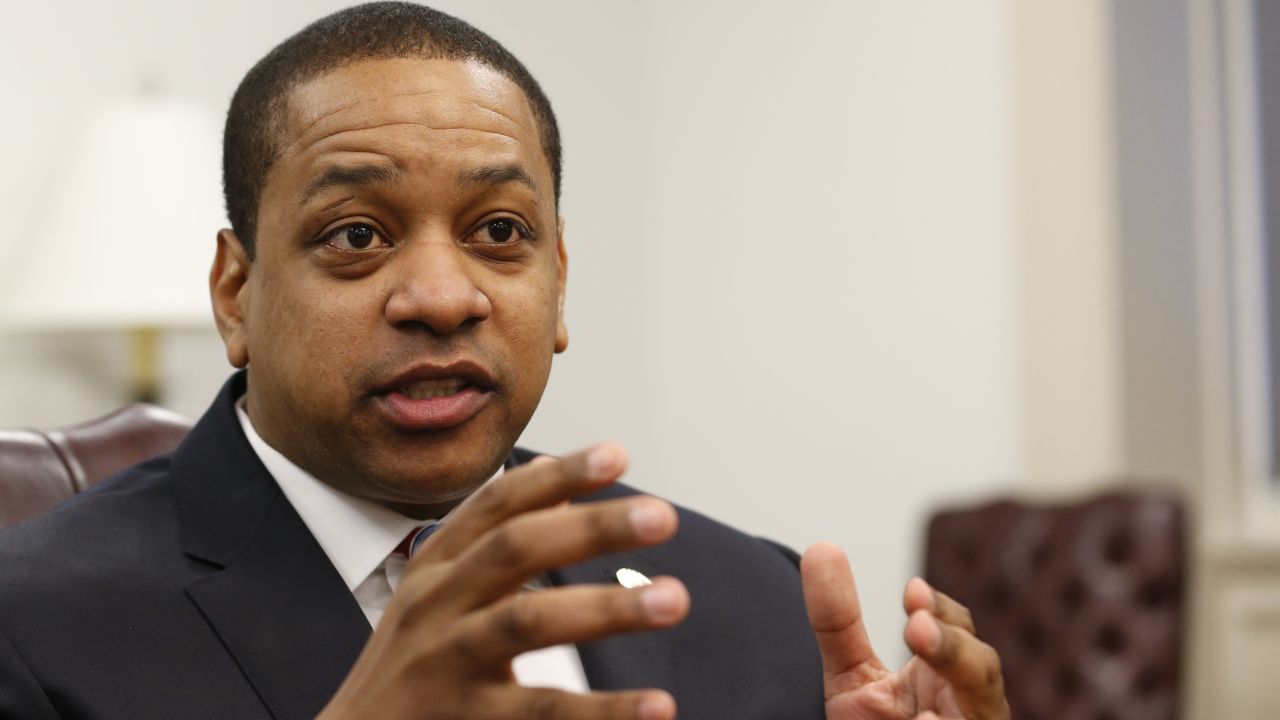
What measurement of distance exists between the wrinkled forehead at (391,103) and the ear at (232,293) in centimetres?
14

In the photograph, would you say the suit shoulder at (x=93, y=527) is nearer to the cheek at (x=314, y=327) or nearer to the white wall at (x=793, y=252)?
the cheek at (x=314, y=327)

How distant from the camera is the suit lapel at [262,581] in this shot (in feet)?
3.78

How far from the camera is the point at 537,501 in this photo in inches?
30.6

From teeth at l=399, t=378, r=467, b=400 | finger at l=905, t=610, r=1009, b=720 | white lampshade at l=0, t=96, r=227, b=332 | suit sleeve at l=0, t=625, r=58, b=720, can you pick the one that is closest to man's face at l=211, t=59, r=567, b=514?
teeth at l=399, t=378, r=467, b=400

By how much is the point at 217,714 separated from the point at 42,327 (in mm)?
1524

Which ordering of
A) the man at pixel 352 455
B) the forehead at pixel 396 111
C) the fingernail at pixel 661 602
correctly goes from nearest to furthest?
the fingernail at pixel 661 602 → the man at pixel 352 455 → the forehead at pixel 396 111

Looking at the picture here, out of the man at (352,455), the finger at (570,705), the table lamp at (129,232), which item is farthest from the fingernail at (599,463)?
the table lamp at (129,232)

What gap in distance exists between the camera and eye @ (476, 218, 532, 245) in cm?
127

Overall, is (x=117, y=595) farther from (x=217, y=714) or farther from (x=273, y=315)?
(x=273, y=315)

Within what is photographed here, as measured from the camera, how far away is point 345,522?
4.24ft

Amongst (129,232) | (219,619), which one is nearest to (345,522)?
(219,619)

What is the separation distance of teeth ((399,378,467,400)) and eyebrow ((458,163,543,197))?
18 cm

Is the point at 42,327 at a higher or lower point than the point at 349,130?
lower

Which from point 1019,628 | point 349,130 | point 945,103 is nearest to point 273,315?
point 349,130
